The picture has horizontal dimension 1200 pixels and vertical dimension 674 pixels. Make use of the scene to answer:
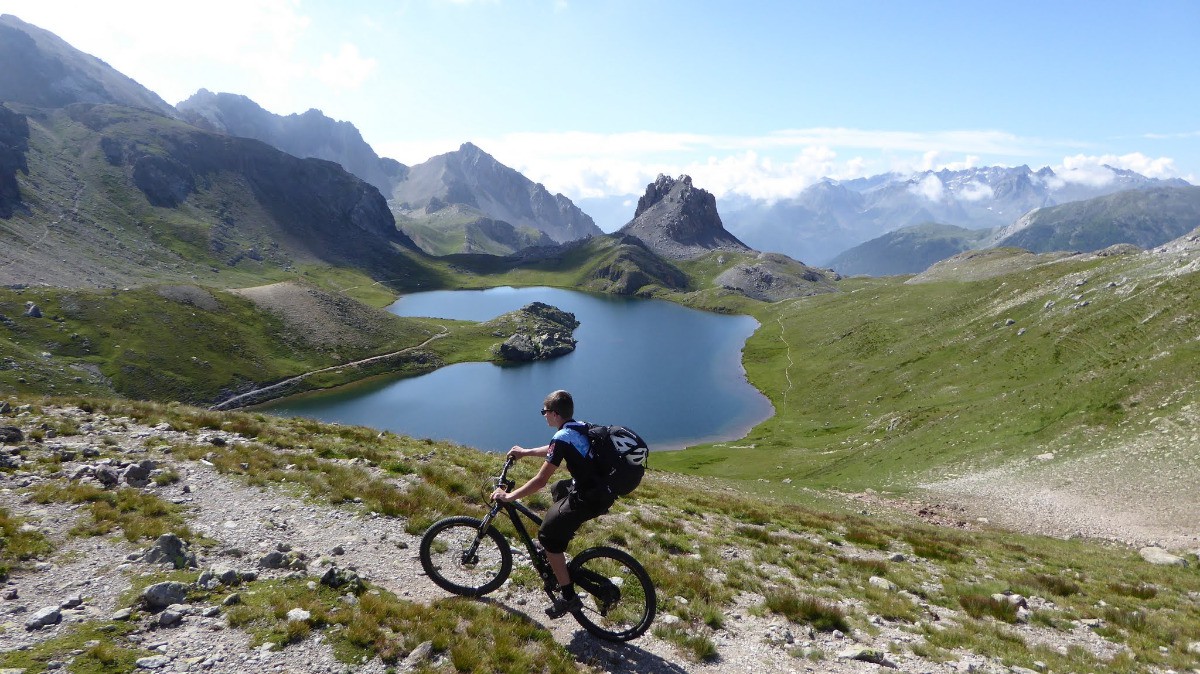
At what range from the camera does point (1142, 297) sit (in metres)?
59.7

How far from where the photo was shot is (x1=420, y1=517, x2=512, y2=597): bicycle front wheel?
1162 cm

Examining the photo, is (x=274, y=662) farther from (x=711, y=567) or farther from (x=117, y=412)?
(x=117, y=412)

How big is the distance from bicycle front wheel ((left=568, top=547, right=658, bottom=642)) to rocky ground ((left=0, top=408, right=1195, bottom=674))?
0.34m

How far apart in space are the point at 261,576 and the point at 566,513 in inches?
268

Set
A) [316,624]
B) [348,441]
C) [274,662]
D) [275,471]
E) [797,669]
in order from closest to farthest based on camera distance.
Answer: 1. [274,662]
2. [316,624]
3. [797,669]
4. [275,471]
5. [348,441]

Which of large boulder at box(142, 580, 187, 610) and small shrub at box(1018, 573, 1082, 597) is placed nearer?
large boulder at box(142, 580, 187, 610)

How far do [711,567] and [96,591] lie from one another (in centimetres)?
1416

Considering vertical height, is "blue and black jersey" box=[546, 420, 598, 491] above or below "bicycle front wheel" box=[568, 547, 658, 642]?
above

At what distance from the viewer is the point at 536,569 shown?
11.1m

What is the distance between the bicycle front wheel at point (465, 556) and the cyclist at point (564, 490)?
134cm

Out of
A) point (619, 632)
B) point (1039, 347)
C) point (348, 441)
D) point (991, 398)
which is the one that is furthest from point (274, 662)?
point (1039, 347)

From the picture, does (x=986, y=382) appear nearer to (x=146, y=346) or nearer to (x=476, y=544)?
(x=476, y=544)

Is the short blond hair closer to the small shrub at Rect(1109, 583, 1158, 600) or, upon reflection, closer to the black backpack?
the black backpack

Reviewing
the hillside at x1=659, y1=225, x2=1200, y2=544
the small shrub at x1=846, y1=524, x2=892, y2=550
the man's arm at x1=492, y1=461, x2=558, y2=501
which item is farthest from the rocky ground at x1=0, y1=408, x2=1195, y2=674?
the hillside at x1=659, y1=225, x2=1200, y2=544
